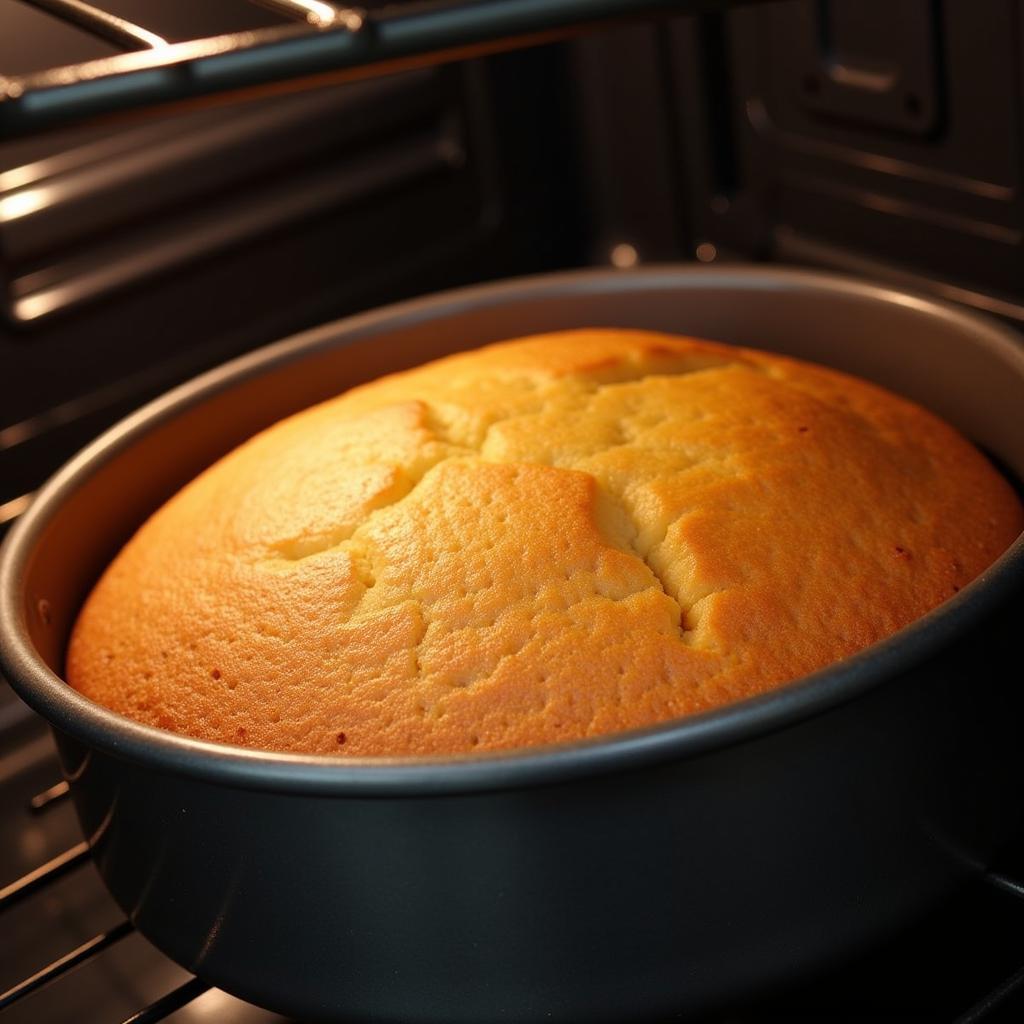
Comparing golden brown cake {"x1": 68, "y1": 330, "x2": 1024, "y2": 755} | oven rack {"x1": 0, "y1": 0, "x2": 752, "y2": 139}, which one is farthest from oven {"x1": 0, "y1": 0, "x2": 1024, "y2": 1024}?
golden brown cake {"x1": 68, "y1": 330, "x2": 1024, "y2": 755}

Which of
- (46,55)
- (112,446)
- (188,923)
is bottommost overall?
(188,923)

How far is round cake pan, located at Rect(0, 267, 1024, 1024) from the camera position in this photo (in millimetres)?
576

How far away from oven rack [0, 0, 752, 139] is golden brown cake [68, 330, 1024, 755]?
10.4 inches

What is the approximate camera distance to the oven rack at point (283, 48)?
54cm

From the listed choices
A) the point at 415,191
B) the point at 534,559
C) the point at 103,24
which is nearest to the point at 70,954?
the point at 534,559

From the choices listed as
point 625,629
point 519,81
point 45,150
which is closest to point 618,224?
point 519,81

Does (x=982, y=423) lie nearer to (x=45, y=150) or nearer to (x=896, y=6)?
→ (x=896, y=6)

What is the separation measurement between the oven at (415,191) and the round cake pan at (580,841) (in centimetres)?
6

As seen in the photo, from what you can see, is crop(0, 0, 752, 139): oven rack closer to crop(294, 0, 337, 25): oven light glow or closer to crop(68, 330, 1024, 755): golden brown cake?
crop(294, 0, 337, 25): oven light glow

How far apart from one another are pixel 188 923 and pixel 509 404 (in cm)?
38

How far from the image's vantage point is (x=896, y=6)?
950mm

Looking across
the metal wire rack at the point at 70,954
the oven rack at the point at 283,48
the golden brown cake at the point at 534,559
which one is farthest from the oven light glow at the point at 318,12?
the metal wire rack at the point at 70,954

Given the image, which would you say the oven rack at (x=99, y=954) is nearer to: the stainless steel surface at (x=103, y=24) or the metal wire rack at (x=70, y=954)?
the metal wire rack at (x=70, y=954)

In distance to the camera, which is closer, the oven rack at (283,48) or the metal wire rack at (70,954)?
the oven rack at (283,48)
